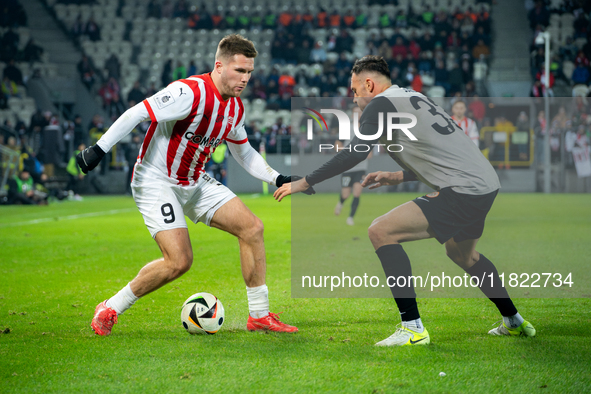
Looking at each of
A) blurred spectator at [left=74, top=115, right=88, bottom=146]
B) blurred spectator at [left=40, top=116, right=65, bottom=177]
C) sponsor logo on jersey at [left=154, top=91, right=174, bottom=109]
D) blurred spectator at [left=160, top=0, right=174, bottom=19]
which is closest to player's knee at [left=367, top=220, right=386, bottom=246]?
sponsor logo on jersey at [left=154, top=91, right=174, bottom=109]

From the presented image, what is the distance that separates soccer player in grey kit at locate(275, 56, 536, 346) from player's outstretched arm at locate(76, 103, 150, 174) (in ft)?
4.36

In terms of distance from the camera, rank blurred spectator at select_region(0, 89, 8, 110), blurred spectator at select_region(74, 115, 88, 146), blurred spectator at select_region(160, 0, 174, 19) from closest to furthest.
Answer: blurred spectator at select_region(0, 89, 8, 110)
blurred spectator at select_region(74, 115, 88, 146)
blurred spectator at select_region(160, 0, 174, 19)

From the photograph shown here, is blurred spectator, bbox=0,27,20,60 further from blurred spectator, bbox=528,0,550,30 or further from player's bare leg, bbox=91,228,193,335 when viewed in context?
player's bare leg, bbox=91,228,193,335

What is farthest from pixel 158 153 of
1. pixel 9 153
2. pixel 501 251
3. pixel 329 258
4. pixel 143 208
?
pixel 9 153

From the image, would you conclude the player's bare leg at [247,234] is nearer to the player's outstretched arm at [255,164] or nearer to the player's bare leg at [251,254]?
the player's bare leg at [251,254]

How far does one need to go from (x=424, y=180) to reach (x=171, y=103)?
1857mm

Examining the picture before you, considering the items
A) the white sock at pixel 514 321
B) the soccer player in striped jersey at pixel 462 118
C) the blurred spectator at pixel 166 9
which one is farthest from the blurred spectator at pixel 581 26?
the white sock at pixel 514 321

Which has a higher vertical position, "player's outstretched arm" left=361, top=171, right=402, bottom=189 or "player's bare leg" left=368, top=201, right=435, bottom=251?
"player's outstretched arm" left=361, top=171, right=402, bottom=189

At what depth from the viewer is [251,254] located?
4.64 meters

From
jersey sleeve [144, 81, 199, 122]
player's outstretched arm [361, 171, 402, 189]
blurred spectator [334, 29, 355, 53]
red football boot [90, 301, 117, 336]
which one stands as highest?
blurred spectator [334, 29, 355, 53]

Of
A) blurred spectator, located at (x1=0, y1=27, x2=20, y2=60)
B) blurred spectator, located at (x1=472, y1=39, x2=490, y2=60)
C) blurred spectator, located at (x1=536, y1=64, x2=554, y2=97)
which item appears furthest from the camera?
blurred spectator, located at (x1=472, y1=39, x2=490, y2=60)

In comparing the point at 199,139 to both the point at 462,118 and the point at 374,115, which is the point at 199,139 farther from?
the point at 462,118

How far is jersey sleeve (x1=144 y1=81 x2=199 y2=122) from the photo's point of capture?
4.17 metres

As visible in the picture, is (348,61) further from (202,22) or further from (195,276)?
(195,276)
